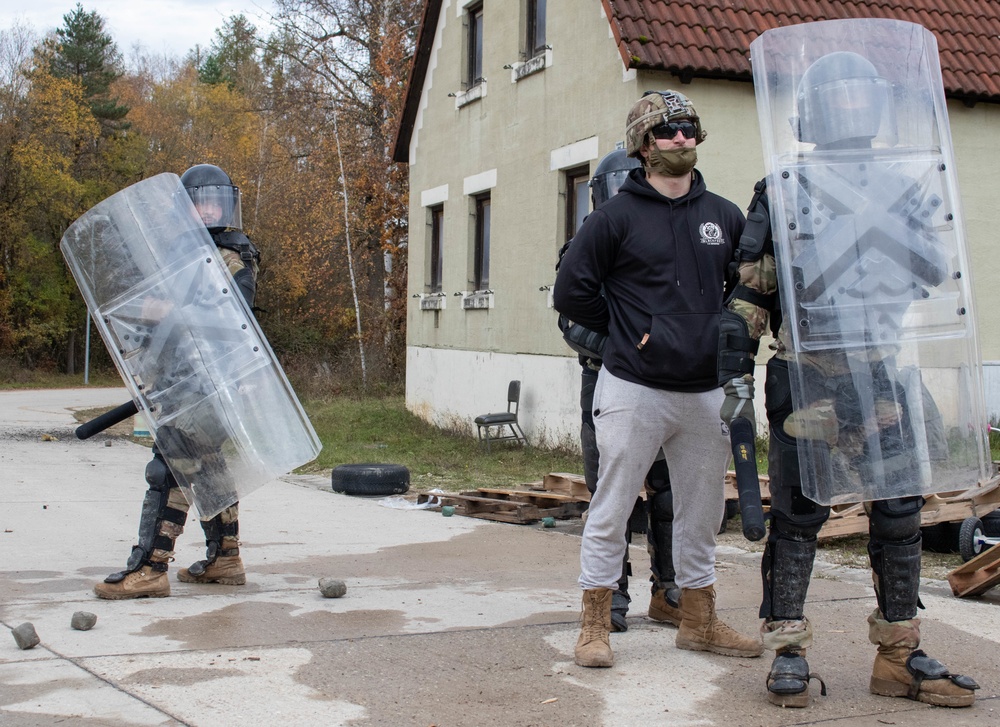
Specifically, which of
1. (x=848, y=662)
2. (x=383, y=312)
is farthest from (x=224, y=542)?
(x=383, y=312)

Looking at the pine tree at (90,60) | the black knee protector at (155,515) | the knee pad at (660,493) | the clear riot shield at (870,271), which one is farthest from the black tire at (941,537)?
the pine tree at (90,60)

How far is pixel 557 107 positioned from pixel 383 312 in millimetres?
15410

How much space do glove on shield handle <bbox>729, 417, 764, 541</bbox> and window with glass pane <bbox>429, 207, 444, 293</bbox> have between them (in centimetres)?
1496

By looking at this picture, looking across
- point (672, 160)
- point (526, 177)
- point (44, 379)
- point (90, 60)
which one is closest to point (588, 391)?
point (672, 160)

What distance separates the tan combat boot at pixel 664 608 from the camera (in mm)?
4715

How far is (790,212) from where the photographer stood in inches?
141

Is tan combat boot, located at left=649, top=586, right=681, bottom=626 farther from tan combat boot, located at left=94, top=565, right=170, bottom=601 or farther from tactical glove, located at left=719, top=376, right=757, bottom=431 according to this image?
tan combat boot, located at left=94, top=565, right=170, bottom=601

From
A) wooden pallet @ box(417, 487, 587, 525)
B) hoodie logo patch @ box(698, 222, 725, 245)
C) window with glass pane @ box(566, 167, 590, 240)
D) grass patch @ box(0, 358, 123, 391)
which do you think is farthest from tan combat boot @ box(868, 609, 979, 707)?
grass patch @ box(0, 358, 123, 391)

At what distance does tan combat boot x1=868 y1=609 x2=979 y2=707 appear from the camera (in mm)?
3578

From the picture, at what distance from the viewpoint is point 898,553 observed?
3598mm

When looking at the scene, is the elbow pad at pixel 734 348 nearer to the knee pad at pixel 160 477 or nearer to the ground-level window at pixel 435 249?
the knee pad at pixel 160 477

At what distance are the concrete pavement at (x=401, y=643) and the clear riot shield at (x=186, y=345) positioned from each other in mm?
627

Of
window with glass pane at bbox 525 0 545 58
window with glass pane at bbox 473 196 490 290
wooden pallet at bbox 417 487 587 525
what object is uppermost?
window with glass pane at bbox 525 0 545 58

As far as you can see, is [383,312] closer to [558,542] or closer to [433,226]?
[433,226]
